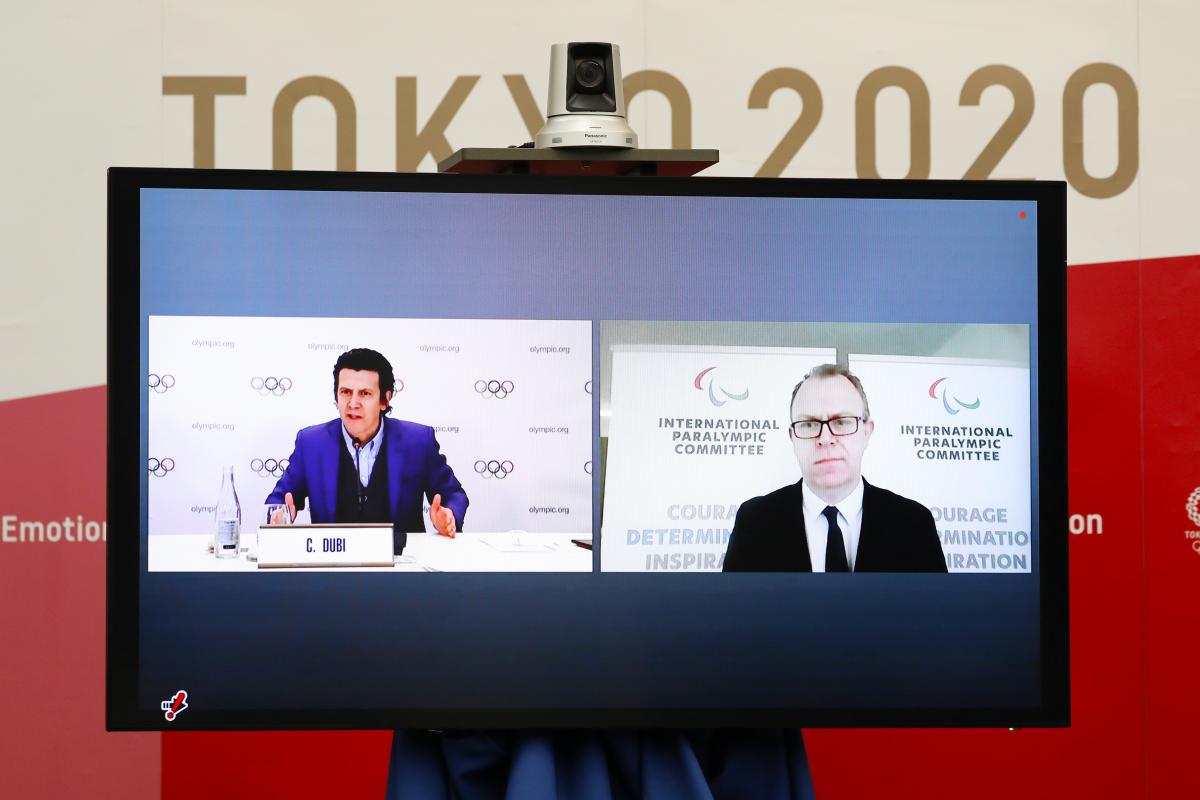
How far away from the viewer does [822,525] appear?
1.90 m

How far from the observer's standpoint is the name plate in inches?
72.1

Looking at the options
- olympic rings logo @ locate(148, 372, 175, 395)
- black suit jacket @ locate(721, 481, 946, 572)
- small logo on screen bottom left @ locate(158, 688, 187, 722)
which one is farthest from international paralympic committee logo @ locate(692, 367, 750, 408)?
small logo on screen bottom left @ locate(158, 688, 187, 722)

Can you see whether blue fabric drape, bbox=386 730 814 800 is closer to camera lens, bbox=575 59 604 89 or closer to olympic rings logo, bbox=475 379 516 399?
olympic rings logo, bbox=475 379 516 399

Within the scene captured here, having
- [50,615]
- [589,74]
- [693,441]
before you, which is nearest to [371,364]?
[693,441]

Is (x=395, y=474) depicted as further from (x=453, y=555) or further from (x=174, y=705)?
(x=174, y=705)

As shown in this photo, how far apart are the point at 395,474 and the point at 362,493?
0.20 ft

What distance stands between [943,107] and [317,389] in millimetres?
1800

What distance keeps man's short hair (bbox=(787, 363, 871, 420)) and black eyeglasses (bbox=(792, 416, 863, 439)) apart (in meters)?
0.03

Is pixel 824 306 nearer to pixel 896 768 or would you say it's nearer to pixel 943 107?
pixel 943 107

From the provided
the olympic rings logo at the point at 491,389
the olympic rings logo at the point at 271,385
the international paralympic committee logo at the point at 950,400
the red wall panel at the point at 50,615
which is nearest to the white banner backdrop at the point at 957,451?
the international paralympic committee logo at the point at 950,400

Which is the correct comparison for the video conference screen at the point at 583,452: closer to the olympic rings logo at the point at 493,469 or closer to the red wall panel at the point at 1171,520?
the olympic rings logo at the point at 493,469

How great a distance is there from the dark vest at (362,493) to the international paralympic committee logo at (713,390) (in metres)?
0.52

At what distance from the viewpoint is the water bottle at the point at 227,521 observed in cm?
183

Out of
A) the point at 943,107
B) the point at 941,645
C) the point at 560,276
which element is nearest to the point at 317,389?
the point at 560,276
